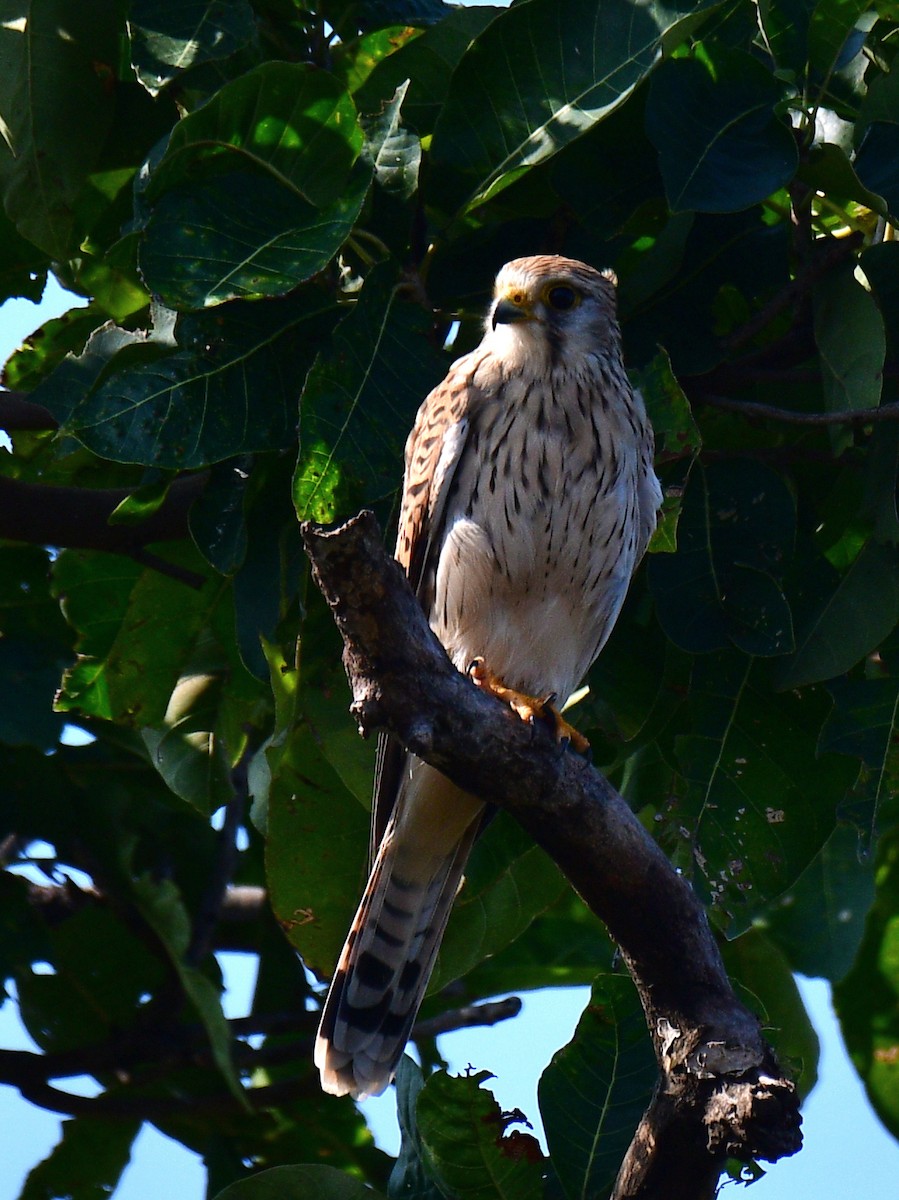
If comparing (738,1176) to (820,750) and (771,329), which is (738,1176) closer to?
(820,750)

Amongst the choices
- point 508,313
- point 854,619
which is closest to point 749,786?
point 854,619

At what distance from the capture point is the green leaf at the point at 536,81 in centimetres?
276

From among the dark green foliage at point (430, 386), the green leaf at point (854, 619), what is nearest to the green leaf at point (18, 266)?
the dark green foliage at point (430, 386)

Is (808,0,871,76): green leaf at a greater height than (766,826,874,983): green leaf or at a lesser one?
greater

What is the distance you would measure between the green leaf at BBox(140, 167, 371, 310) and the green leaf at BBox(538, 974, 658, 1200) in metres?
1.39

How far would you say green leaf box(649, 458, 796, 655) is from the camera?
112 inches

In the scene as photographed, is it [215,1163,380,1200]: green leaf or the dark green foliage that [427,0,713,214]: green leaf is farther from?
[215,1163,380,1200]: green leaf

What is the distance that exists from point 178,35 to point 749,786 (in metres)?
1.83

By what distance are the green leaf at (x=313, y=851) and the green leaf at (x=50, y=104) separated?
45.6 inches

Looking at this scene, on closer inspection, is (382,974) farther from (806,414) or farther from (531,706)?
(806,414)

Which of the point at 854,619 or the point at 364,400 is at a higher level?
the point at 364,400

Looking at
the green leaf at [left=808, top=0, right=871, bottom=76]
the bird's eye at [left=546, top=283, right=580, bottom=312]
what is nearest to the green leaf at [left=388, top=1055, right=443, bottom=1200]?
the bird's eye at [left=546, top=283, right=580, bottom=312]

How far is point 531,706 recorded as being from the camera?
298cm

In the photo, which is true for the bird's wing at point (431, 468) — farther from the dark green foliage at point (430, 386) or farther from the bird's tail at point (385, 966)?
the bird's tail at point (385, 966)
